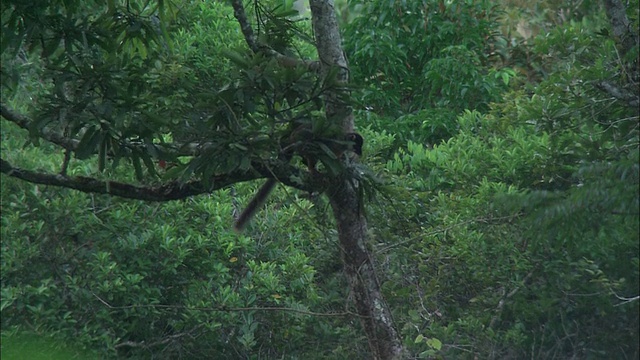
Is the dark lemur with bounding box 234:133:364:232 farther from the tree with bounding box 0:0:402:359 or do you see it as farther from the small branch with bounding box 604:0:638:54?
the small branch with bounding box 604:0:638:54

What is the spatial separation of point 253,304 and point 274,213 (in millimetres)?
796

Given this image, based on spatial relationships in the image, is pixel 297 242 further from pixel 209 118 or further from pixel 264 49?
pixel 209 118

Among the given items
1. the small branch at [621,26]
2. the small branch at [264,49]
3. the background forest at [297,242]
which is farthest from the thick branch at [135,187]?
the small branch at [621,26]

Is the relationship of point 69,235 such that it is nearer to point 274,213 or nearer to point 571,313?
point 274,213

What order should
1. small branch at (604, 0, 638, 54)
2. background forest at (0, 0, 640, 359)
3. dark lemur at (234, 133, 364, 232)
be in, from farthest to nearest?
background forest at (0, 0, 640, 359)
small branch at (604, 0, 638, 54)
dark lemur at (234, 133, 364, 232)

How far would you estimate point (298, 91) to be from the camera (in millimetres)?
4711

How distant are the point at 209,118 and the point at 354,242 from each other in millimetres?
1253

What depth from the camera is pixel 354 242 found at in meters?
5.40

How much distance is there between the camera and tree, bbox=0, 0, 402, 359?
467 centimetres

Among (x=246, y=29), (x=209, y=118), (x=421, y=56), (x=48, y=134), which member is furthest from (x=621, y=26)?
(x=421, y=56)

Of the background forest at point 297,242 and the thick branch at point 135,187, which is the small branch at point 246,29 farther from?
the thick branch at point 135,187

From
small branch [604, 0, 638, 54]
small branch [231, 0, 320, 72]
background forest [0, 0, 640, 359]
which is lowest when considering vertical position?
background forest [0, 0, 640, 359]

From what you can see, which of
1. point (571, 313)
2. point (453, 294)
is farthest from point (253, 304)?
point (571, 313)

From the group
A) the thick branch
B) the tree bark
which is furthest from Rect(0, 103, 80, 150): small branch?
the tree bark
